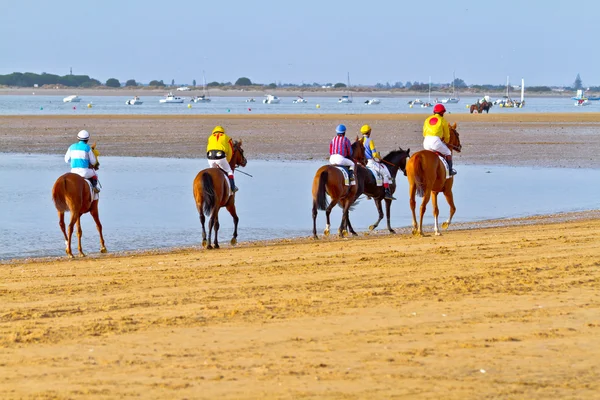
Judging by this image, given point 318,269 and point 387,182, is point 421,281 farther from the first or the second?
point 387,182

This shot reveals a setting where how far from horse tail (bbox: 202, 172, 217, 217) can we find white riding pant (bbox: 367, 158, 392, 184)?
12.5 feet

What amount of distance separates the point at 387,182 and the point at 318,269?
639 cm

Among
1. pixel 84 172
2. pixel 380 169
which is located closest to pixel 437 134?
pixel 380 169

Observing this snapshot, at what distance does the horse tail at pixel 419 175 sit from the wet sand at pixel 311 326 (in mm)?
2841

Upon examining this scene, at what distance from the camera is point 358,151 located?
→ 18375 millimetres

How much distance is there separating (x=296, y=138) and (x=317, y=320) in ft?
122

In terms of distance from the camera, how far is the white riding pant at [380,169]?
18859 mm

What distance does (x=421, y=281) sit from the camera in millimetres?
11695

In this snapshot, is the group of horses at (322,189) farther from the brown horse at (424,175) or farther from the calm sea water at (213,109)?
the calm sea water at (213,109)

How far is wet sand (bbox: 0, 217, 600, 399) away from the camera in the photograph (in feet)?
25.0

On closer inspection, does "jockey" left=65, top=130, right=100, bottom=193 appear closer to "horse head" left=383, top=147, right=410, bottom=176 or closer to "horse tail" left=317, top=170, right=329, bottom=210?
"horse tail" left=317, top=170, right=329, bottom=210

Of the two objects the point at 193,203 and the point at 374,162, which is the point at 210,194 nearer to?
the point at 374,162

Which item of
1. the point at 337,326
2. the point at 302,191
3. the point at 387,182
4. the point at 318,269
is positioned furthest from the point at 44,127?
the point at 337,326

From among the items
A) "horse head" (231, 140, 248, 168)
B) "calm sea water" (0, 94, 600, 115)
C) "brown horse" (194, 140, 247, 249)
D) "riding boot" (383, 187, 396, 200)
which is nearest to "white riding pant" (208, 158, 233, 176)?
"brown horse" (194, 140, 247, 249)
